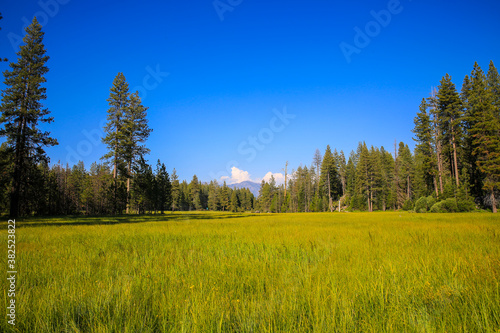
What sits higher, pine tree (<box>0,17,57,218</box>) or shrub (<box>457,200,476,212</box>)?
pine tree (<box>0,17,57,218</box>)

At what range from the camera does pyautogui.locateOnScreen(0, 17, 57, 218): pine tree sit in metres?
20.4

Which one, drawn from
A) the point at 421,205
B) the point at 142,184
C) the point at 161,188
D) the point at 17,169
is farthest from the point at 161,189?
the point at 421,205

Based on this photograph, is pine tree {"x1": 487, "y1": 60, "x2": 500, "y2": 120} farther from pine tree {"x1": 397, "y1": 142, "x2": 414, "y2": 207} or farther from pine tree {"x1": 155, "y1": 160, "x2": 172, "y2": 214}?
pine tree {"x1": 155, "y1": 160, "x2": 172, "y2": 214}

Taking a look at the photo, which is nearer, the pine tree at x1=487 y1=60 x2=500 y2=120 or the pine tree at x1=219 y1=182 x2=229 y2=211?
the pine tree at x1=487 y1=60 x2=500 y2=120

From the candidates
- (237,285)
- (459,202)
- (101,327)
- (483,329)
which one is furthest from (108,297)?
(459,202)

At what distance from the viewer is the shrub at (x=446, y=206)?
2616 cm

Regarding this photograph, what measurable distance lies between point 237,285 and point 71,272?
2.74 m

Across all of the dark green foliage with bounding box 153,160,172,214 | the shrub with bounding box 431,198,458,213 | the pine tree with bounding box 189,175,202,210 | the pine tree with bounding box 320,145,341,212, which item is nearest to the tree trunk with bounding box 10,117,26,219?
the dark green foliage with bounding box 153,160,172,214

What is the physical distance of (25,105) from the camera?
70.3 feet

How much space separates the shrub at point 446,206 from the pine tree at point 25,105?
1756 inches

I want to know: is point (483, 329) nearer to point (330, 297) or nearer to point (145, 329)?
point (330, 297)


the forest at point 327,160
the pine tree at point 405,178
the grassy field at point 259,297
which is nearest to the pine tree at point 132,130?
the forest at point 327,160

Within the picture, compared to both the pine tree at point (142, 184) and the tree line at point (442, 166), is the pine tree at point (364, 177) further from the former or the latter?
the pine tree at point (142, 184)

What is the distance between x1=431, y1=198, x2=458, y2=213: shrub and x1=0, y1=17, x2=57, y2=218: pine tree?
146 ft
